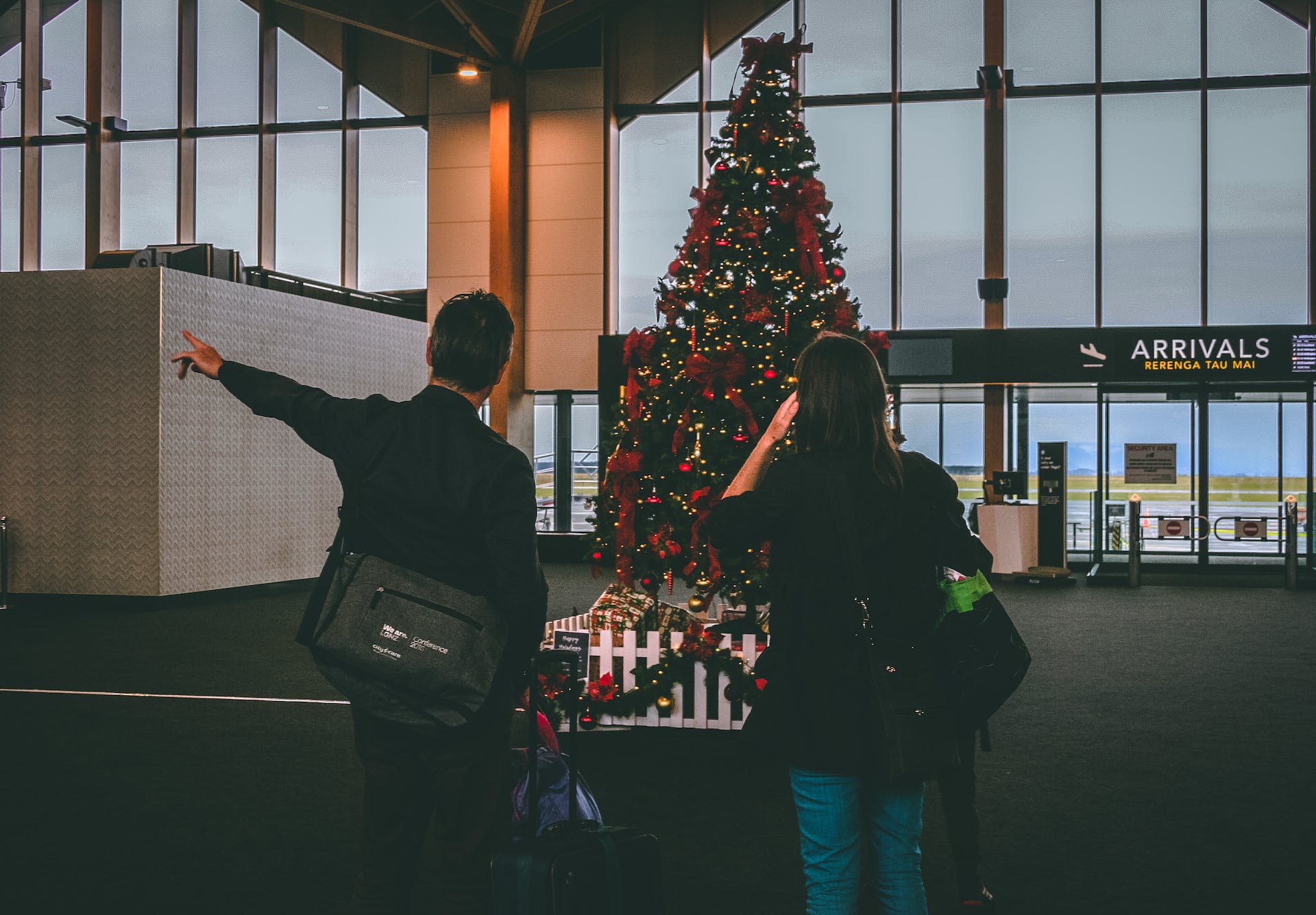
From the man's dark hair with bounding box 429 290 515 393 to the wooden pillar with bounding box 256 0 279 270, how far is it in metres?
15.5

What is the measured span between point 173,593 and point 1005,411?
9936mm

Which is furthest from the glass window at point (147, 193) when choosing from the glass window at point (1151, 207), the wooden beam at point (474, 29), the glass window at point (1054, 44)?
the glass window at point (1151, 207)

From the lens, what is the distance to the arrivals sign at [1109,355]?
42.0 ft

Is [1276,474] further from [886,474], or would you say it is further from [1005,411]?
[886,474]

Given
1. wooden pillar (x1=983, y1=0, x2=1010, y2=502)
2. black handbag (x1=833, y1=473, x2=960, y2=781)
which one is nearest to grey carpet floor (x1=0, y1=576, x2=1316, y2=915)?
black handbag (x1=833, y1=473, x2=960, y2=781)

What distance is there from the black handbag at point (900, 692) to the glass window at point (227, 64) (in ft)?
54.7

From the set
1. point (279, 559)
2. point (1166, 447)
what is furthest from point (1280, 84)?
point (279, 559)

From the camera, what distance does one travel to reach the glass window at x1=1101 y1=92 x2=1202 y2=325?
13.9 metres

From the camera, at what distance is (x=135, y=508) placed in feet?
31.1

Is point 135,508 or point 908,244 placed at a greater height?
point 908,244

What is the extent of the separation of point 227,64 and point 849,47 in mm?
9286

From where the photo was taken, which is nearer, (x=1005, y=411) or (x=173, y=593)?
(x=173, y=593)

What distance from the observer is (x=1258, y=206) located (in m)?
13.8

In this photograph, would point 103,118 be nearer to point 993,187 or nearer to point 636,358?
point 993,187
